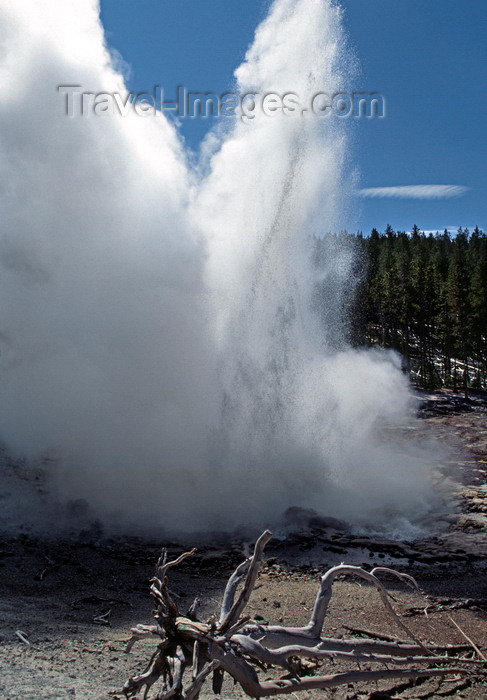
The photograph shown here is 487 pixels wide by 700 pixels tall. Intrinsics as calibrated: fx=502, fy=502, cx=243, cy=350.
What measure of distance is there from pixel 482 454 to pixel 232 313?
1082cm

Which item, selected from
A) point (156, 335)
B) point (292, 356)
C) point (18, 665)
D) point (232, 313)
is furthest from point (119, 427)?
point (18, 665)

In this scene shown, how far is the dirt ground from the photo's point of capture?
16.4ft

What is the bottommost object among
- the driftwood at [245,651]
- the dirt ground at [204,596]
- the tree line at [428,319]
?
the dirt ground at [204,596]

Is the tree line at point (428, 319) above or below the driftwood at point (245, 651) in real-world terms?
above

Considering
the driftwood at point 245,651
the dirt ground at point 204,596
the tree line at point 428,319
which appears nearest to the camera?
the driftwood at point 245,651

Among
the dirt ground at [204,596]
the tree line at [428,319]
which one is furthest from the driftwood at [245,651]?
the tree line at [428,319]

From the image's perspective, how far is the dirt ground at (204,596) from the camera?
500cm

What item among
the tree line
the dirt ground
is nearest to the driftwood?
the dirt ground

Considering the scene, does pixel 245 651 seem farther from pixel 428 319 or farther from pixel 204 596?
pixel 428 319

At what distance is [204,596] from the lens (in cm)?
779

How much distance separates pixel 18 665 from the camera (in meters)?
4.81

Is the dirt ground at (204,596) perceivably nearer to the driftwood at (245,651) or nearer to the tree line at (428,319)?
the driftwood at (245,651)

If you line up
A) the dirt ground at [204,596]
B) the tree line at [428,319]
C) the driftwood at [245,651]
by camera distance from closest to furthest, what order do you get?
the driftwood at [245,651], the dirt ground at [204,596], the tree line at [428,319]

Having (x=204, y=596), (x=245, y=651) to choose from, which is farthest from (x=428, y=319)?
(x=245, y=651)
